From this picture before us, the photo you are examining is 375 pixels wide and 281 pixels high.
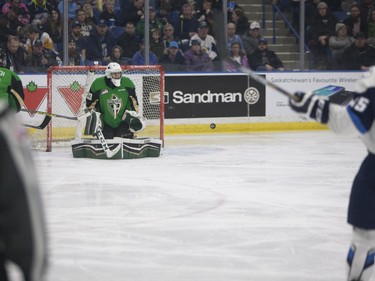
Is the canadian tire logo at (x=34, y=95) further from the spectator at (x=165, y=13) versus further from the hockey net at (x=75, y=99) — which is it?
the spectator at (x=165, y=13)

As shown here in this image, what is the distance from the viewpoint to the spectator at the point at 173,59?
12.3 metres

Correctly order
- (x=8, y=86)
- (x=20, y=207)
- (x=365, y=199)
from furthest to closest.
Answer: (x=8, y=86) → (x=365, y=199) → (x=20, y=207)

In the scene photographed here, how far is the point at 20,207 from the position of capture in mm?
1762

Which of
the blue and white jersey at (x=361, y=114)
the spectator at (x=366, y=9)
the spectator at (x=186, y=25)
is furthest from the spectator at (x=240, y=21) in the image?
the blue and white jersey at (x=361, y=114)

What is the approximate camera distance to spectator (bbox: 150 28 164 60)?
12156mm

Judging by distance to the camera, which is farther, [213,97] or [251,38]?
[251,38]

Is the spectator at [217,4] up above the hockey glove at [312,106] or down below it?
above

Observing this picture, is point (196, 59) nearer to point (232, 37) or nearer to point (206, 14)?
point (232, 37)

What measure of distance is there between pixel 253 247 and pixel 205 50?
7.64 m

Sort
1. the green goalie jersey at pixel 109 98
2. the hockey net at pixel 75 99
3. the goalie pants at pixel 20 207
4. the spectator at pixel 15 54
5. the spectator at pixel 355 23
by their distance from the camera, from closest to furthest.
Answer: the goalie pants at pixel 20 207
the green goalie jersey at pixel 109 98
the hockey net at pixel 75 99
the spectator at pixel 15 54
the spectator at pixel 355 23

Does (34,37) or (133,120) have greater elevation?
(34,37)

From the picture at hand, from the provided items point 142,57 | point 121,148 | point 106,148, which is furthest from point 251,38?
point 106,148

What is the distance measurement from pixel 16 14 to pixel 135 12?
1.51 meters

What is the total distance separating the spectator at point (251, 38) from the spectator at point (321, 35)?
0.75m
